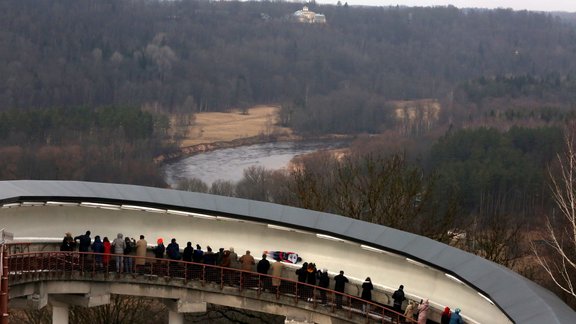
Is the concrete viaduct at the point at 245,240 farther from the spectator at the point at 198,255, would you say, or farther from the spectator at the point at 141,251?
the spectator at the point at 198,255

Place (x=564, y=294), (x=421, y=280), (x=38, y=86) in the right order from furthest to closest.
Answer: (x=38, y=86), (x=564, y=294), (x=421, y=280)

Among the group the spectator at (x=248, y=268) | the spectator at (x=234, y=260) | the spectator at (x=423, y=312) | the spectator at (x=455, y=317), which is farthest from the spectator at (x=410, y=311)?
the spectator at (x=234, y=260)

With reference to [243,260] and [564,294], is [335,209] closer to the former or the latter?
[564,294]

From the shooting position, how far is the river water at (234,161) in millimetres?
127812

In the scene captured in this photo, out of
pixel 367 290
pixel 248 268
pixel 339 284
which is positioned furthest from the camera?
pixel 248 268

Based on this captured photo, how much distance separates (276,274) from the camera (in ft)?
80.5

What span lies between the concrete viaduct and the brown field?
123 metres

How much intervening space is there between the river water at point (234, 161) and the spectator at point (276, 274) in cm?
Result: 9256

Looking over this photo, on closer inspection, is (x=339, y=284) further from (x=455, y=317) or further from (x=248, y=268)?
(x=455, y=317)

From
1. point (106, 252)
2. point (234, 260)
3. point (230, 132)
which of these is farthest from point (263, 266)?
point (230, 132)

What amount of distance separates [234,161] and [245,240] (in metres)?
115

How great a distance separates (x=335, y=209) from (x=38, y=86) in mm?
137098

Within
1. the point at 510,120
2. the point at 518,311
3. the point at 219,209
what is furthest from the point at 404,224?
the point at 510,120

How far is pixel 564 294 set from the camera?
39.5 m
